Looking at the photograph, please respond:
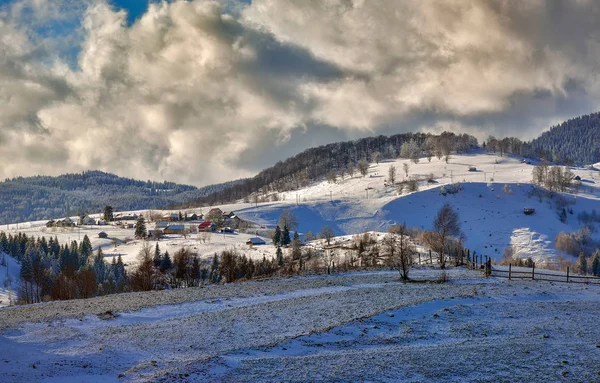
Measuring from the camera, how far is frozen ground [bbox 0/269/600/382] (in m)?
13.6

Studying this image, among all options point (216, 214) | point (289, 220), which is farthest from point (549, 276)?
point (216, 214)

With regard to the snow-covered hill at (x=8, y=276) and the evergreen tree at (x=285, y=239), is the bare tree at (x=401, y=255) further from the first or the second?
the snow-covered hill at (x=8, y=276)

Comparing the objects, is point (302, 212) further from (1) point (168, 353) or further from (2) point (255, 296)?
(1) point (168, 353)

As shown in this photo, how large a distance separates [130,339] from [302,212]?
15358 cm

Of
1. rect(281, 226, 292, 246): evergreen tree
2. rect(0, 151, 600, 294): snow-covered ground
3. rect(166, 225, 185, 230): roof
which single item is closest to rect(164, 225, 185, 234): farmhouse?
rect(166, 225, 185, 230): roof

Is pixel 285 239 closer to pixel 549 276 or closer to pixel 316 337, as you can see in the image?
pixel 549 276

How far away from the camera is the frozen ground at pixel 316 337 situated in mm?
13562

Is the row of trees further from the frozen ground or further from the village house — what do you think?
the village house

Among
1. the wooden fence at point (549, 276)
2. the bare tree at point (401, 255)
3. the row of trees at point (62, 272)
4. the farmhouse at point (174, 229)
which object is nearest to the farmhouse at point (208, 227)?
the farmhouse at point (174, 229)

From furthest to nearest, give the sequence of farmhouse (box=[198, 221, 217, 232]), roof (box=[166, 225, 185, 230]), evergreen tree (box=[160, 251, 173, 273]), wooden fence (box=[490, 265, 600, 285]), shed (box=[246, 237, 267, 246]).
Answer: roof (box=[166, 225, 185, 230]) → farmhouse (box=[198, 221, 217, 232]) → shed (box=[246, 237, 267, 246]) → evergreen tree (box=[160, 251, 173, 273]) → wooden fence (box=[490, 265, 600, 285])

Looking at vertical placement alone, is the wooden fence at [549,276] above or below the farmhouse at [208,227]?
below

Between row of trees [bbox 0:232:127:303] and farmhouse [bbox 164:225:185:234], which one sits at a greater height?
farmhouse [bbox 164:225:185:234]

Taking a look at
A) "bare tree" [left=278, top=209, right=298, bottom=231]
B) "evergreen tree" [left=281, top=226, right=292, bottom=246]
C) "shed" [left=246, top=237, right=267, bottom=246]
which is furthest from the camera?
"bare tree" [left=278, top=209, right=298, bottom=231]

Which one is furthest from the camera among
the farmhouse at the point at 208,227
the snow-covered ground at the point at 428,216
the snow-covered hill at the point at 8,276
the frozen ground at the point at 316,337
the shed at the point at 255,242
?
the farmhouse at the point at 208,227
